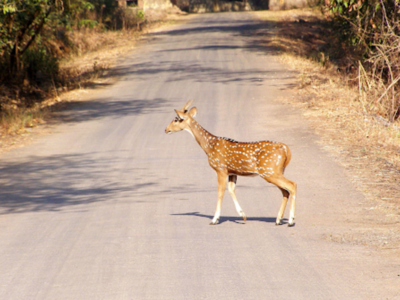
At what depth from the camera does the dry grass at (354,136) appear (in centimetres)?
796

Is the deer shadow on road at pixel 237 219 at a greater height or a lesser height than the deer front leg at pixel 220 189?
lesser

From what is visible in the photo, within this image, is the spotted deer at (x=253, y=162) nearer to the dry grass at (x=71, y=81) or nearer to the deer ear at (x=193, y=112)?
the deer ear at (x=193, y=112)

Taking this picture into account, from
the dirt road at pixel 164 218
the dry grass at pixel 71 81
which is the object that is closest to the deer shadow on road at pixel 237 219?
the dirt road at pixel 164 218

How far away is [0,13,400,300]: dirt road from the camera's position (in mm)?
5996

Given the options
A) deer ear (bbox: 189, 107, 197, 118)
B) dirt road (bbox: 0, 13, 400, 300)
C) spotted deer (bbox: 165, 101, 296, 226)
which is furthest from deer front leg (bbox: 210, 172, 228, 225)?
deer ear (bbox: 189, 107, 197, 118)

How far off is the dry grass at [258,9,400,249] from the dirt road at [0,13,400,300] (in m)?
0.39

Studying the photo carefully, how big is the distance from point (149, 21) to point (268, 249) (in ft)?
165

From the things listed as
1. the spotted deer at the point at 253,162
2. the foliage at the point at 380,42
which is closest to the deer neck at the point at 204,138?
the spotted deer at the point at 253,162

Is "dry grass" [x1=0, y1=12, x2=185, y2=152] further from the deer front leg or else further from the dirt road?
the deer front leg

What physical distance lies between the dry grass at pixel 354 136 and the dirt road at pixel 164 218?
387mm

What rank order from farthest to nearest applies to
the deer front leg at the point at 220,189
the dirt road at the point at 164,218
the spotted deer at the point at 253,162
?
the deer front leg at the point at 220,189
the spotted deer at the point at 253,162
the dirt road at the point at 164,218

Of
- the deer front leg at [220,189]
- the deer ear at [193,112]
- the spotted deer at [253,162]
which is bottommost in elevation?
the deer front leg at [220,189]

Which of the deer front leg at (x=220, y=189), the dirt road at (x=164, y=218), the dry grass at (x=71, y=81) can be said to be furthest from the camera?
the dry grass at (x=71, y=81)

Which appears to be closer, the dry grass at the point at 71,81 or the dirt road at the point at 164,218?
the dirt road at the point at 164,218
